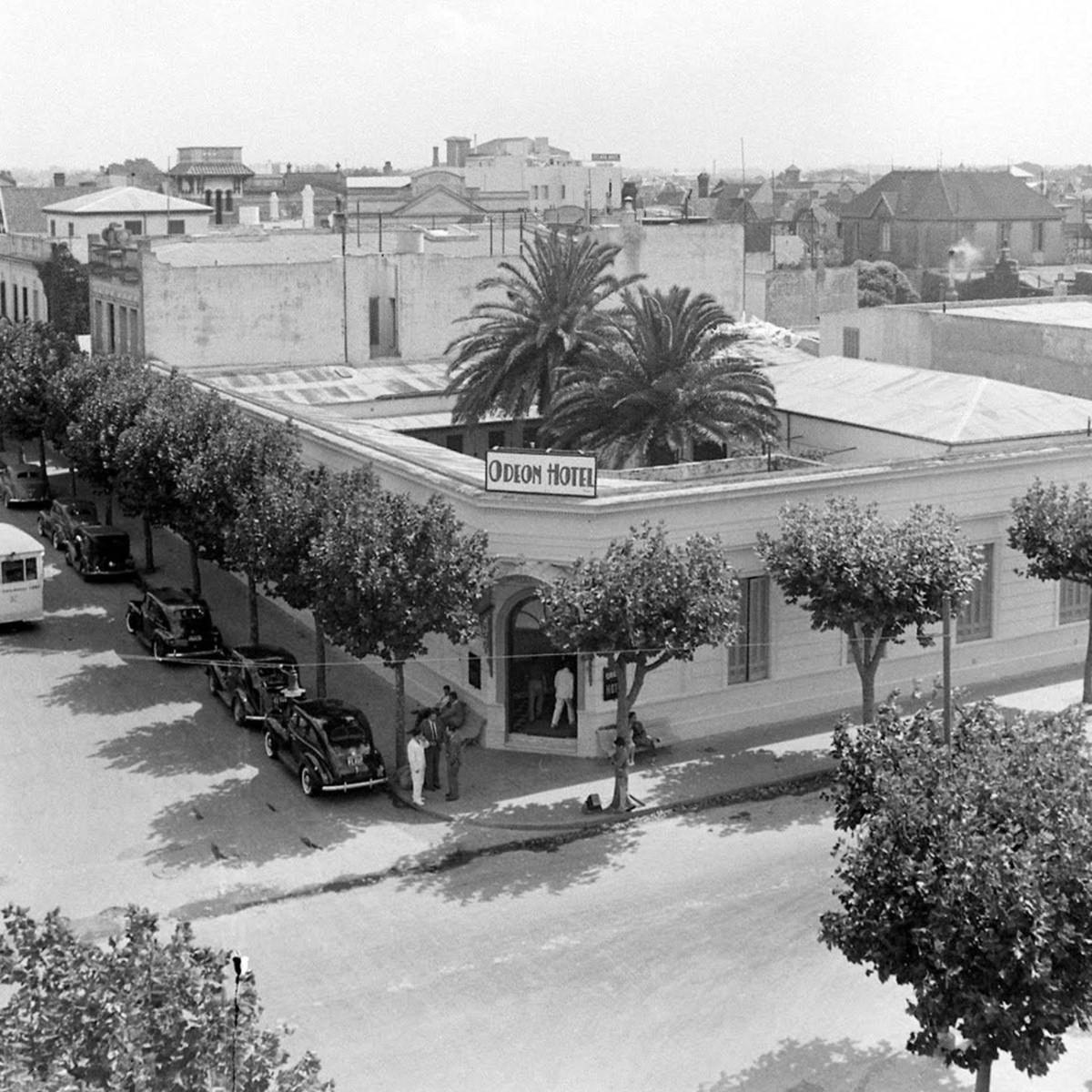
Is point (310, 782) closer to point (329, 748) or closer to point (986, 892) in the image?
point (329, 748)

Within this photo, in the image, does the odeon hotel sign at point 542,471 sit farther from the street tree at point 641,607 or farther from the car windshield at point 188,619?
the car windshield at point 188,619

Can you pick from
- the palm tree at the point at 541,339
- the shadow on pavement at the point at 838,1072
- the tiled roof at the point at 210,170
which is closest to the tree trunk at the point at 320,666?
the palm tree at the point at 541,339

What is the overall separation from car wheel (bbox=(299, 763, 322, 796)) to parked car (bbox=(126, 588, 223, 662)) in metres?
8.81

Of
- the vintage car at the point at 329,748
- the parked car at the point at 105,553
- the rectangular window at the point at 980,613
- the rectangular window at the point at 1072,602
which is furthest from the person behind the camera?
the parked car at the point at 105,553

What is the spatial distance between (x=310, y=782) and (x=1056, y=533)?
48.6ft

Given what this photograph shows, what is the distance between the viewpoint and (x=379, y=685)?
35.9 meters

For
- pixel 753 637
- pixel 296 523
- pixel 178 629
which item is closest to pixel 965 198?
pixel 178 629

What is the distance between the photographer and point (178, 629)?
123 feet

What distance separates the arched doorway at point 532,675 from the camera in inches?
1252

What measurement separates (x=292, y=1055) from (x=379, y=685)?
15.8 metres

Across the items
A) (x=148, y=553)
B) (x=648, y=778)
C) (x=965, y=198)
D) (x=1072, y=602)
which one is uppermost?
(x=965, y=198)

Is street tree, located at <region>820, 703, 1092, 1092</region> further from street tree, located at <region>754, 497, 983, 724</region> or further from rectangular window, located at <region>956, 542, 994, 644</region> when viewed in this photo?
rectangular window, located at <region>956, 542, 994, 644</region>

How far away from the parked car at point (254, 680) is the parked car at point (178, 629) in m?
1.17

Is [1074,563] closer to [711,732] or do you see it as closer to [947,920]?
[711,732]
